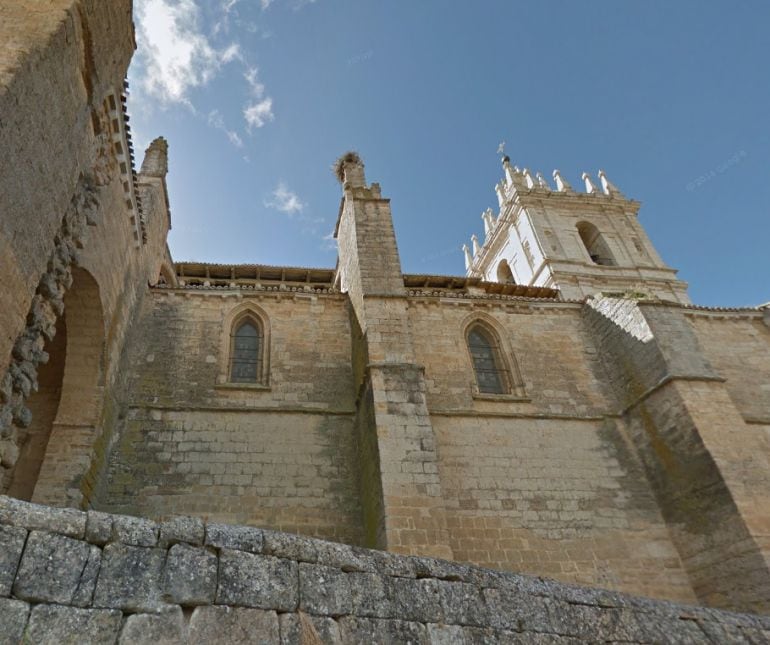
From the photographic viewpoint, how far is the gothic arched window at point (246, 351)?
34.2ft

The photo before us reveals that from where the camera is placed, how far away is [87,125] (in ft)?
21.8

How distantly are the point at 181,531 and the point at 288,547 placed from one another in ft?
1.92

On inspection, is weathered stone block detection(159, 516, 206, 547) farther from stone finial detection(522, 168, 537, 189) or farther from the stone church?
stone finial detection(522, 168, 537, 189)

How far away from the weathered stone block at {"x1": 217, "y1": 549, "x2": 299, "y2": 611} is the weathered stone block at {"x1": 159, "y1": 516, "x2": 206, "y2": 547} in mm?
160

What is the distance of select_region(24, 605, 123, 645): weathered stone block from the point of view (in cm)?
216

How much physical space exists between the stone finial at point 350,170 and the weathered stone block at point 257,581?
460 inches

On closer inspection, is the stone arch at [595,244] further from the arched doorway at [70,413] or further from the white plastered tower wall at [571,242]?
the arched doorway at [70,413]

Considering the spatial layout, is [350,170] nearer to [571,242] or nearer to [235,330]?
[235,330]

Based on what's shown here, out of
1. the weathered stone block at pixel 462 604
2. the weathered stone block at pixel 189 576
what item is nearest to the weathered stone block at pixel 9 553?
the weathered stone block at pixel 189 576

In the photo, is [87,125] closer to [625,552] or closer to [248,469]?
[248,469]

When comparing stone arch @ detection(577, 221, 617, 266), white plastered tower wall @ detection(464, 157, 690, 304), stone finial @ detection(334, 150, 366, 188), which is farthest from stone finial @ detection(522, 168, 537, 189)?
stone finial @ detection(334, 150, 366, 188)

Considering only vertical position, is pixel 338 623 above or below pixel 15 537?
below

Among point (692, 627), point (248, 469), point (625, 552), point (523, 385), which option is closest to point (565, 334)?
point (523, 385)

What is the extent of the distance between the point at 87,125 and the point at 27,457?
518 centimetres
